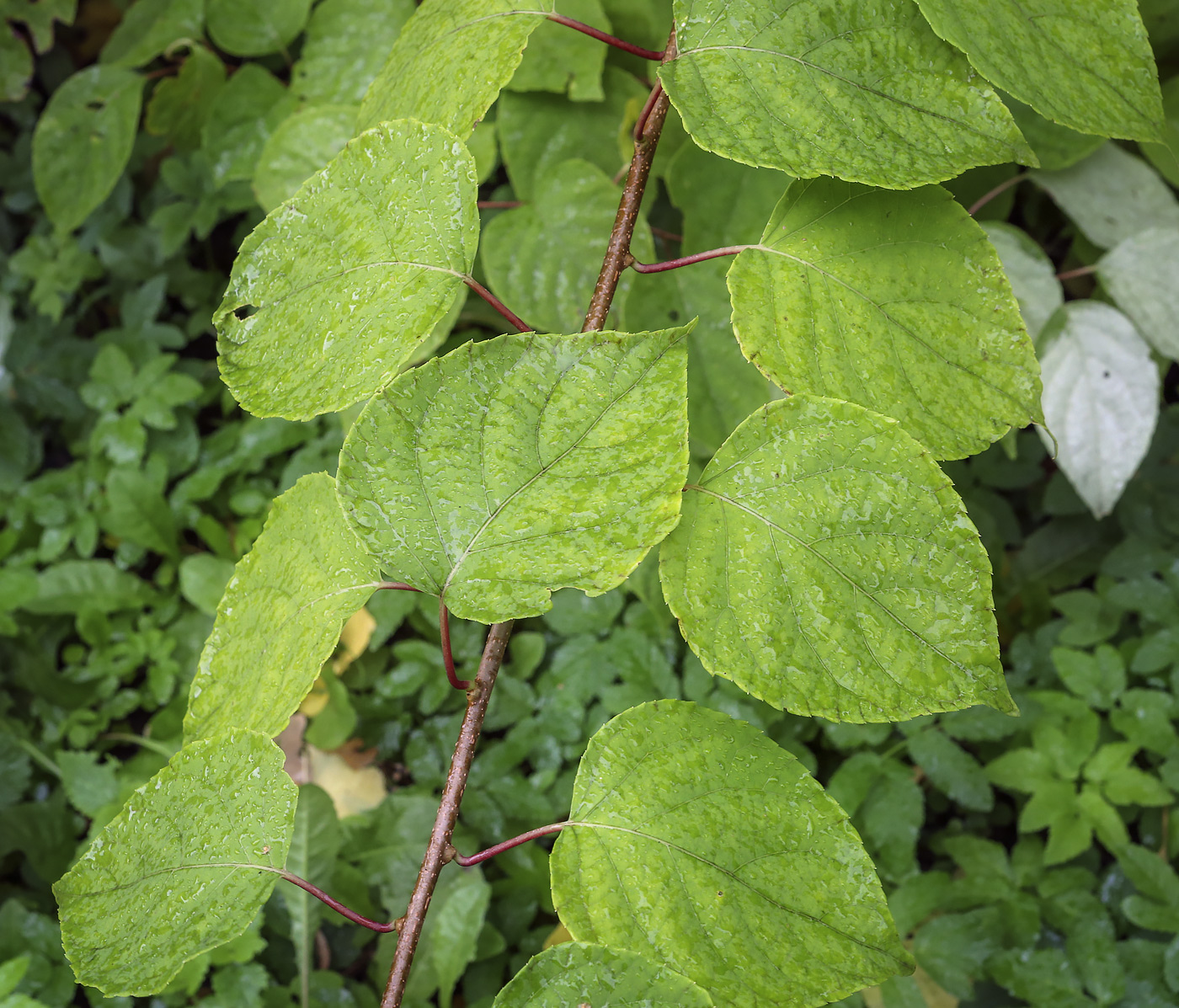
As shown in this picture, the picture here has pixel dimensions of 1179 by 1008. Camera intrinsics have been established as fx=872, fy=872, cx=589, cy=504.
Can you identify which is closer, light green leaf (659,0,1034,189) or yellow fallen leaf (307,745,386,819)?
light green leaf (659,0,1034,189)

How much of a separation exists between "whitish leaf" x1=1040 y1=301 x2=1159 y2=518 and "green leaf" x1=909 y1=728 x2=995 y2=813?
1.33 ft

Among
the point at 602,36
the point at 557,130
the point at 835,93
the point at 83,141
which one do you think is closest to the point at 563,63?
the point at 557,130

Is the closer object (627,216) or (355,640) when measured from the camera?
(627,216)

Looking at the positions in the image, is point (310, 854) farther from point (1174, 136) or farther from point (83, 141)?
point (1174, 136)

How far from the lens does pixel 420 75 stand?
20.4 inches

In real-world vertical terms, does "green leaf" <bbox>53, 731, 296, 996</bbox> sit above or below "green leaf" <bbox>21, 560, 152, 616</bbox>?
above

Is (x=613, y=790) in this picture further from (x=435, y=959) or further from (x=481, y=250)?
(x=435, y=959)

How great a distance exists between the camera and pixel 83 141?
1235 millimetres

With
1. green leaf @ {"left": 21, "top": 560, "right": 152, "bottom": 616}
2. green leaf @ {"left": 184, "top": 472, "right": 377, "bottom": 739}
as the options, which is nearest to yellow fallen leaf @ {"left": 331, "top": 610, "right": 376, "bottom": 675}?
green leaf @ {"left": 21, "top": 560, "right": 152, "bottom": 616}

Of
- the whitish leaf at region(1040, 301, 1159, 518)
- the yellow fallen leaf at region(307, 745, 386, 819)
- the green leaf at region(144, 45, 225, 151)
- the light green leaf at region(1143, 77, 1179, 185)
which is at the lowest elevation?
the yellow fallen leaf at region(307, 745, 386, 819)

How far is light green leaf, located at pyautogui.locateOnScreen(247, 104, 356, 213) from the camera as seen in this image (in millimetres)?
880

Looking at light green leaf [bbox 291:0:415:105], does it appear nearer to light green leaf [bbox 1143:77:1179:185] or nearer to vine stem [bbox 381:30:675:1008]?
vine stem [bbox 381:30:675:1008]

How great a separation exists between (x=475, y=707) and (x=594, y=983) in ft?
0.45

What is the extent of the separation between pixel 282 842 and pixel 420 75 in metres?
0.43
